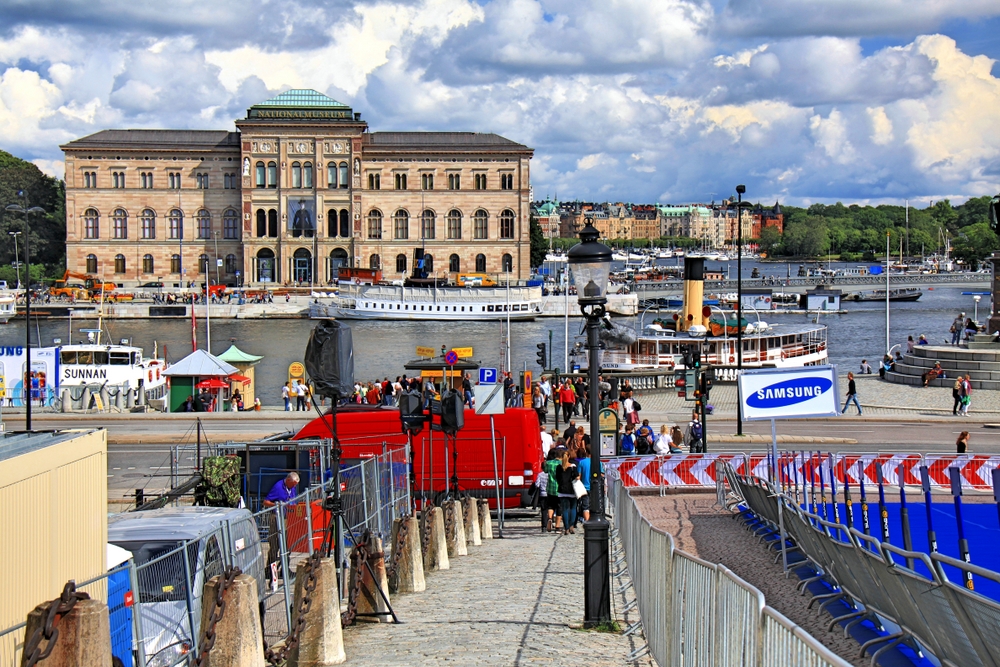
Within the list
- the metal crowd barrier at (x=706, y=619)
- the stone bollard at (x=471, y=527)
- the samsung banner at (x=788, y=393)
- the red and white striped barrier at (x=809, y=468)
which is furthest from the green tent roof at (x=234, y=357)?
the metal crowd barrier at (x=706, y=619)

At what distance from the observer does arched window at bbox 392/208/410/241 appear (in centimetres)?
11262

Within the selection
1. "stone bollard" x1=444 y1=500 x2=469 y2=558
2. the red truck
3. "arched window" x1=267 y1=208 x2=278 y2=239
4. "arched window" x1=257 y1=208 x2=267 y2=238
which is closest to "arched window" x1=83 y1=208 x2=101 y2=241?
"arched window" x1=257 y1=208 x2=267 y2=238

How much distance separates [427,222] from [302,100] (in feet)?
56.1

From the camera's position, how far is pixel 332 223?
112 metres

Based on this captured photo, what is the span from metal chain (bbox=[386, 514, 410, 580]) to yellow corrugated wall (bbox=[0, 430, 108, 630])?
4.77 metres

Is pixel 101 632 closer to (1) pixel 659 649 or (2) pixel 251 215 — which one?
(1) pixel 659 649

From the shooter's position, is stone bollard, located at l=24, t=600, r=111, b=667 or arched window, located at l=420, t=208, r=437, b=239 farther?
arched window, located at l=420, t=208, r=437, b=239

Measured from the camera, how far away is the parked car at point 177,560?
826 centimetres

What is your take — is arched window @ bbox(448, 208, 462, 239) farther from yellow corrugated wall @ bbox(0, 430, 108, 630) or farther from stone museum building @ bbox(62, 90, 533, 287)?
yellow corrugated wall @ bbox(0, 430, 108, 630)

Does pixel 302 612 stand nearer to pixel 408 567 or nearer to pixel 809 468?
pixel 408 567

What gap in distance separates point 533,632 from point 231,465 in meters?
6.33

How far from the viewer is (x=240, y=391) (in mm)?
37250

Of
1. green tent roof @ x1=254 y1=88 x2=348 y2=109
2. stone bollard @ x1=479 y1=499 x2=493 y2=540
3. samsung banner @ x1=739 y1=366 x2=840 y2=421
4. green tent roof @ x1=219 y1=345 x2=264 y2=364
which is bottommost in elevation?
stone bollard @ x1=479 y1=499 x2=493 y2=540

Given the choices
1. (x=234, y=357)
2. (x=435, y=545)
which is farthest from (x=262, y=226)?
(x=435, y=545)
